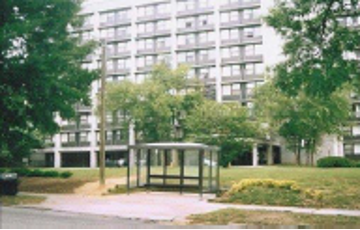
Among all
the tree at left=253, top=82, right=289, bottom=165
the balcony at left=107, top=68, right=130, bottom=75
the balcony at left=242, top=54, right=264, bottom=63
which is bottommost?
the tree at left=253, top=82, right=289, bottom=165

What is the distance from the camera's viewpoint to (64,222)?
1217 cm

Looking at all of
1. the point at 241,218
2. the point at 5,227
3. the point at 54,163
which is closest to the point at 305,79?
the point at 241,218

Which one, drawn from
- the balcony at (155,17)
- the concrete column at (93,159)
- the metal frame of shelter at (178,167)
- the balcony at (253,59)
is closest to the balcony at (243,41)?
the balcony at (253,59)

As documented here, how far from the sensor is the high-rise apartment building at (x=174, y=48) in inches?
2557

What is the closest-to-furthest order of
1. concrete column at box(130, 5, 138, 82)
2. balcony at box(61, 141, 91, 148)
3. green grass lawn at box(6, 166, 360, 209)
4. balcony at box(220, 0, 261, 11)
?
1. green grass lawn at box(6, 166, 360, 209)
2. balcony at box(220, 0, 261, 11)
3. concrete column at box(130, 5, 138, 82)
4. balcony at box(61, 141, 91, 148)

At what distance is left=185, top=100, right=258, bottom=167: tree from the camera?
1610 inches

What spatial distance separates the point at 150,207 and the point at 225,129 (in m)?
27.3

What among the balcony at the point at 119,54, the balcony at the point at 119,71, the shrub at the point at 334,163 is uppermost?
the balcony at the point at 119,54

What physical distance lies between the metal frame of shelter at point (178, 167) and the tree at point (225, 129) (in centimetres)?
1888

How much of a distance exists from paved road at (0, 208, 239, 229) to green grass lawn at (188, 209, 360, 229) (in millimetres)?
1214

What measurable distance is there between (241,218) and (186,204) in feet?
13.2

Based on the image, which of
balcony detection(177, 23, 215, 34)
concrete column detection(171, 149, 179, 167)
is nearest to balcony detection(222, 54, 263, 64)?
balcony detection(177, 23, 215, 34)

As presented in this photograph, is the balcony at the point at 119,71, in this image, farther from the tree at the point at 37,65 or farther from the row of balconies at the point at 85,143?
the tree at the point at 37,65

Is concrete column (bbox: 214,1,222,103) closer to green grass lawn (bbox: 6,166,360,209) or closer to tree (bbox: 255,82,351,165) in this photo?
tree (bbox: 255,82,351,165)
